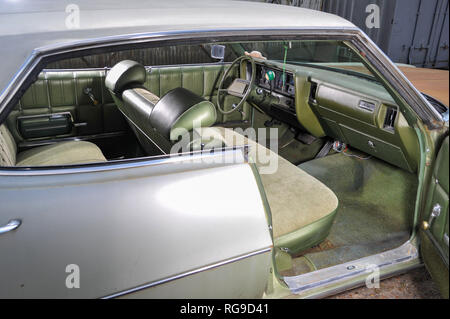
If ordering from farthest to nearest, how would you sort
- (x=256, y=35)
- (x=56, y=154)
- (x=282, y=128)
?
(x=282, y=128)
(x=56, y=154)
(x=256, y=35)

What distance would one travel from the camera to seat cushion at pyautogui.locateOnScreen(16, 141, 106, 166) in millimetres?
2223

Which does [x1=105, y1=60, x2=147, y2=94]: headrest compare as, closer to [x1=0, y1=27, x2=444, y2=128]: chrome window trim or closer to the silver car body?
the silver car body

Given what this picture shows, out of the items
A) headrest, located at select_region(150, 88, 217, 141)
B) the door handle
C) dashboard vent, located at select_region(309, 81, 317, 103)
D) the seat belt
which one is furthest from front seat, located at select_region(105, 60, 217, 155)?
the seat belt

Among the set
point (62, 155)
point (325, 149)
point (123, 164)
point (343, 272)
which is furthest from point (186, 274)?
point (325, 149)

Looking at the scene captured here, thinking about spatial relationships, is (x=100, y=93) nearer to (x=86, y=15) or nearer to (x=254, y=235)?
(x=86, y=15)

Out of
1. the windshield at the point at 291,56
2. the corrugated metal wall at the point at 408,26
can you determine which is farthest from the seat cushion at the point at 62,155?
the corrugated metal wall at the point at 408,26

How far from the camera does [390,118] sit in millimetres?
2260

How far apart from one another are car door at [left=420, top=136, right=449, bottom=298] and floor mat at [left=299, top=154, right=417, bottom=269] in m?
0.61

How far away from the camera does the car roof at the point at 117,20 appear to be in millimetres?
1069

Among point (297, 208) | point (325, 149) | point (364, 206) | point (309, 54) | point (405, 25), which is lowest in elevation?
point (364, 206)

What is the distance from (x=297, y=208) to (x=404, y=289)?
2.14 feet

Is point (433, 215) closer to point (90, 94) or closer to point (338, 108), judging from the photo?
point (338, 108)

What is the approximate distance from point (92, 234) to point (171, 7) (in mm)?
833
